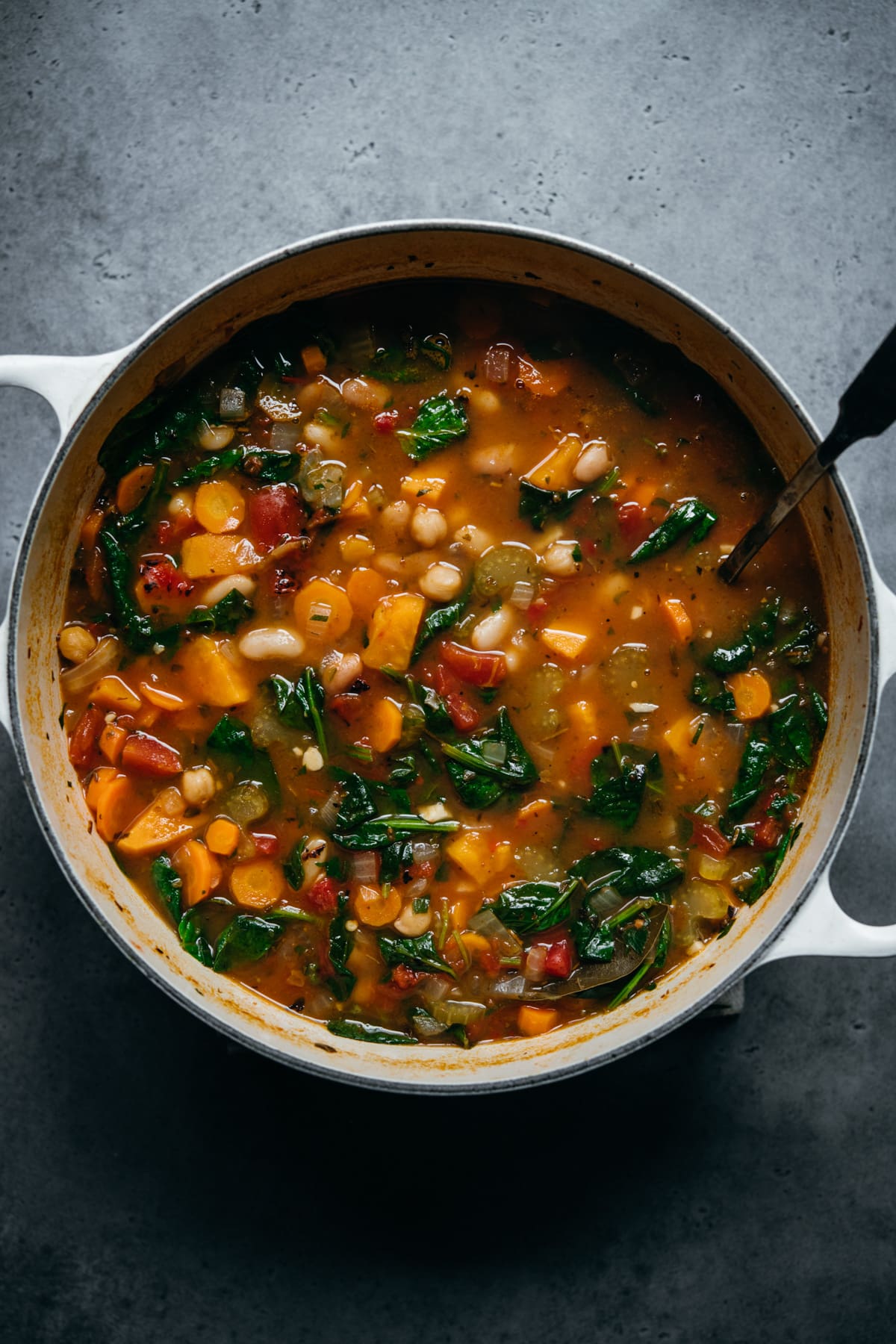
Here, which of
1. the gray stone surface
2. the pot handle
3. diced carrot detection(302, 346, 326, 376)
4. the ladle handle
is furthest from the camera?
the gray stone surface

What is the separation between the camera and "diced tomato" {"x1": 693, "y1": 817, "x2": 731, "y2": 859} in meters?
3.21

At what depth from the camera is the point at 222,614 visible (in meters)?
3.18

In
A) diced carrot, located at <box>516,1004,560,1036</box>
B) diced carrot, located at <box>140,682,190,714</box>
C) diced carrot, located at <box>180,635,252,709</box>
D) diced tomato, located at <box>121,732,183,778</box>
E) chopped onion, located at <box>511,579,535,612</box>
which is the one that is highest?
chopped onion, located at <box>511,579,535,612</box>

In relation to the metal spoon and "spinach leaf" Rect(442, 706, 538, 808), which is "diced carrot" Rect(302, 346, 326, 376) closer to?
"spinach leaf" Rect(442, 706, 538, 808)

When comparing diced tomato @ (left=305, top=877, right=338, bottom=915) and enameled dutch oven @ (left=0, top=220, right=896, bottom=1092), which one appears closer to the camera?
enameled dutch oven @ (left=0, top=220, right=896, bottom=1092)

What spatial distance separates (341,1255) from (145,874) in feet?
4.83

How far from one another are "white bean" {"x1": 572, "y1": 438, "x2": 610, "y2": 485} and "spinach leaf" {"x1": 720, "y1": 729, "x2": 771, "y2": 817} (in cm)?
93

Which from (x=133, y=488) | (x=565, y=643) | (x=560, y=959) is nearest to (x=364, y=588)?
(x=565, y=643)

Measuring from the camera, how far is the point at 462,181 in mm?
3430

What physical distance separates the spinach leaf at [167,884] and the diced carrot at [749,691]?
1.80m

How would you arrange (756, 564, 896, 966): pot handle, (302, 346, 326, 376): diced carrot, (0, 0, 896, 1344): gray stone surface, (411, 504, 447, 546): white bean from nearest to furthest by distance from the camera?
(756, 564, 896, 966): pot handle, (411, 504, 447, 546): white bean, (302, 346, 326, 376): diced carrot, (0, 0, 896, 1344): gray stone surface

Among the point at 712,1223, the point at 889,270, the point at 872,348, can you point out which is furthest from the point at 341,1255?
the point at 889,270

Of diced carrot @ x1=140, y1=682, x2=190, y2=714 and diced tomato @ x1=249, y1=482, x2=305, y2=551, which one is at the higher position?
diced tomato @ x1=249, y1=482, x2=305, y2=551

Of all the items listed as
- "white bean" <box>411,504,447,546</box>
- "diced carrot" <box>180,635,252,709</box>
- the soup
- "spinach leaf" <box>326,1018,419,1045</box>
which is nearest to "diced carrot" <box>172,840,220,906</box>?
the soup
